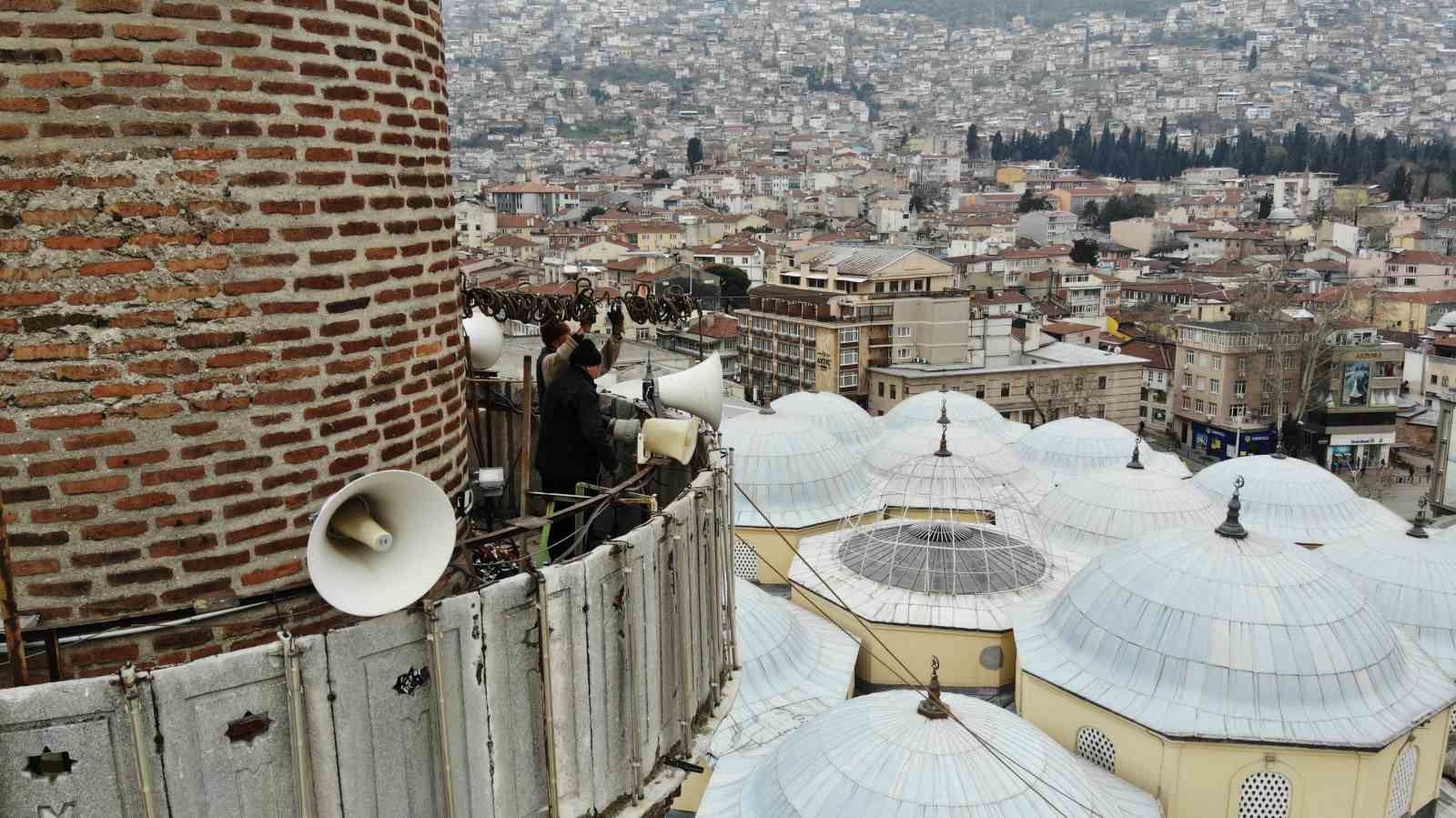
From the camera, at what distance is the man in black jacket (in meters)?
7.14

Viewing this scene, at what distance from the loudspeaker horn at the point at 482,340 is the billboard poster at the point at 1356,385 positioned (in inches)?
2324

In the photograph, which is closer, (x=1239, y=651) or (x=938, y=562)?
(x=1239, y=651)

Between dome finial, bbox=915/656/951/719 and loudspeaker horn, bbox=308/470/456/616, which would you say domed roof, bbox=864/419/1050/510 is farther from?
loudspeaker horn, bbox=308/470/456/616

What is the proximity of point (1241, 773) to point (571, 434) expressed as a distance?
13.7 m

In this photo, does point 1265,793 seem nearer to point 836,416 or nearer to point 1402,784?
point 1402,784

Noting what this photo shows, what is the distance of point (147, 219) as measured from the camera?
14.2ft

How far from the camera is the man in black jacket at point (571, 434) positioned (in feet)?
23.4

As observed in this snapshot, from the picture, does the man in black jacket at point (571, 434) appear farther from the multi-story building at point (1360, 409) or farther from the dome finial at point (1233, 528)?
the multi-story building at point (1360, 409)

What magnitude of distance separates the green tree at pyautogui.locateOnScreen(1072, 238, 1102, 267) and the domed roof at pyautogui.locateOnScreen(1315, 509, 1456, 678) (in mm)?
77359

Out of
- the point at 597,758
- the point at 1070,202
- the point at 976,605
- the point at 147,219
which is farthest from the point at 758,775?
the point at 1070,202

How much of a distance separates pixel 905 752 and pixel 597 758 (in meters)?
9.78

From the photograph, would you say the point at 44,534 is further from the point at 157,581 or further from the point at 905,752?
the point at 905,752

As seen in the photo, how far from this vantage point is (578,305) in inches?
313

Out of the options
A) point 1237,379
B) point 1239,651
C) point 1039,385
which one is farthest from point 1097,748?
point 1237,379
